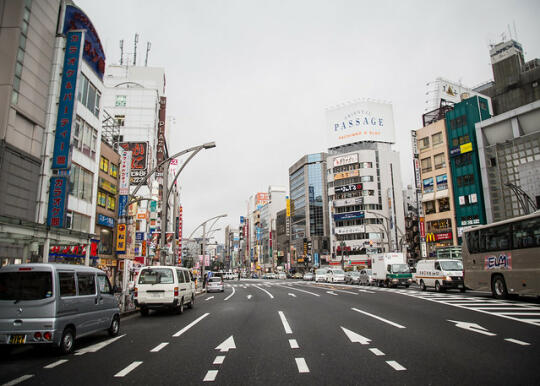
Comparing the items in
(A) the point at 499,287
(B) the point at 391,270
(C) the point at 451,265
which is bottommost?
(A) the point at 499,287

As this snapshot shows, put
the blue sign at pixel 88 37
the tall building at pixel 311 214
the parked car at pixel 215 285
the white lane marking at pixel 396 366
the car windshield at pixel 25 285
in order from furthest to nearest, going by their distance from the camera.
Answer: the tall building at pixel 311 214, the parked car at pixel 215 285, the blue sign at pixel 88 37, the car windshield at pixel 25 285, the white lane marking at pixel 396 366

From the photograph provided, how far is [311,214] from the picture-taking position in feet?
345

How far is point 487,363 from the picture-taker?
254 inches

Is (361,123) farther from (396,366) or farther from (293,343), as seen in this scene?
(396,366)

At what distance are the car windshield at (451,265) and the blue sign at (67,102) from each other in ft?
79.7

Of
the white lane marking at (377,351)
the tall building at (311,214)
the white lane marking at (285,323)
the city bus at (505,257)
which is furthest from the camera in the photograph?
the tall building at (311,214)

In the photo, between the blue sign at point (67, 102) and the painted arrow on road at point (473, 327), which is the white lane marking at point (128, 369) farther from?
the blue sign at point (67, 102)

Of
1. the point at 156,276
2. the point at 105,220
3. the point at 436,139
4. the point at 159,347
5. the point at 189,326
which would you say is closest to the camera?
the point at 159,347

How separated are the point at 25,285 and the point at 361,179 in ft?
274

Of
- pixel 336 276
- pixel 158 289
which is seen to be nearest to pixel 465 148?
pixel 336 276

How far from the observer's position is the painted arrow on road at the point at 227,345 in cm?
830

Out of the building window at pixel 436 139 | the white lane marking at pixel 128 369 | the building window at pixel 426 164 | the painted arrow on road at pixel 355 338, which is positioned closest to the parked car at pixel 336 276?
the building window at pixel 426 164

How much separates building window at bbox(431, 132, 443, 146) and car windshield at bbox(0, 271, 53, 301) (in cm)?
6121

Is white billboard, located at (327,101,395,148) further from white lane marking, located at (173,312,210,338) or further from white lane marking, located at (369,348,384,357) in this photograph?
white lane marking, located at (369,348,384,357)
